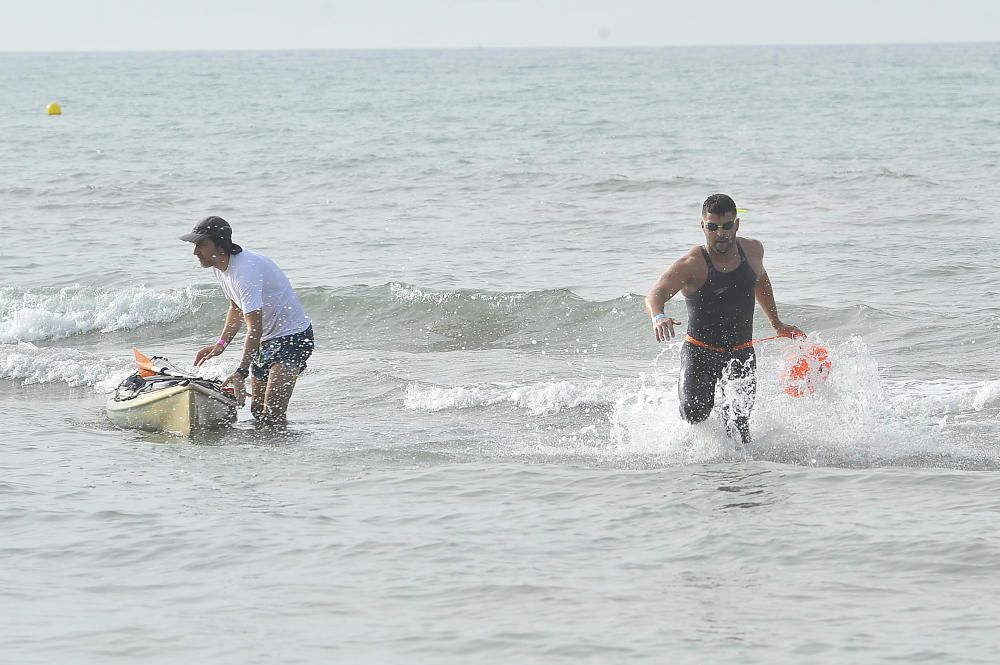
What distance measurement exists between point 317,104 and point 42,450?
4698 cm

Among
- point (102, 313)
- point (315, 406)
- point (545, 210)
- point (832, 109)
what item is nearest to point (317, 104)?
point (832, 109)

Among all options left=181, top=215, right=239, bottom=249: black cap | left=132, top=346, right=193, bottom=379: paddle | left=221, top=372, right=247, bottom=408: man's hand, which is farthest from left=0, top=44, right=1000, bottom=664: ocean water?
left=181, top=215, right=239, bottom=249: black cap

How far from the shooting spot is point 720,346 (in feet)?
27.3

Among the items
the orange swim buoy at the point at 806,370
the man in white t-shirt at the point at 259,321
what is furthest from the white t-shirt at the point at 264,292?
the orange swim buoy at the point at 806,370

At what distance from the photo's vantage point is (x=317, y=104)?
2170 inches

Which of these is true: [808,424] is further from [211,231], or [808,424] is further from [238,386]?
[211,231]

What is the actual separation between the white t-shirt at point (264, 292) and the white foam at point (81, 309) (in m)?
6.23

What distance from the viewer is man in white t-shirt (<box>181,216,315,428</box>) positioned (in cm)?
896

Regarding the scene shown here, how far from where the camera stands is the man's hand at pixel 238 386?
9.43 metres

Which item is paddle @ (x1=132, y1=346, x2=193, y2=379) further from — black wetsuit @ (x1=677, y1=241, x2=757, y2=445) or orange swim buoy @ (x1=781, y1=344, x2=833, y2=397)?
orange swim buoy @ (x1=781, y1=344, x2=833, y2=397)

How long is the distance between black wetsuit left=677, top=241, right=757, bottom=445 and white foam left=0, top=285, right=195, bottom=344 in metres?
8.77

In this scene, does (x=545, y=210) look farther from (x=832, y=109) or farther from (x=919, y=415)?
(x=832, y=109)

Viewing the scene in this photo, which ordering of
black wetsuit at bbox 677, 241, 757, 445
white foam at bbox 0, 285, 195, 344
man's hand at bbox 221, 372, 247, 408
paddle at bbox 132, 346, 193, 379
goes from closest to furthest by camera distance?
1. black wetsuit at bbox 677, 241, 757, 445
2. man's hand at bbox 221, 372, 247, 408
3. paddle at bbox 132, 346, 193, 379
4. white foam at bbox 0, 285, 195, 344

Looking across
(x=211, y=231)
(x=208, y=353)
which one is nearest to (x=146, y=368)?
(x=208, y=353)
